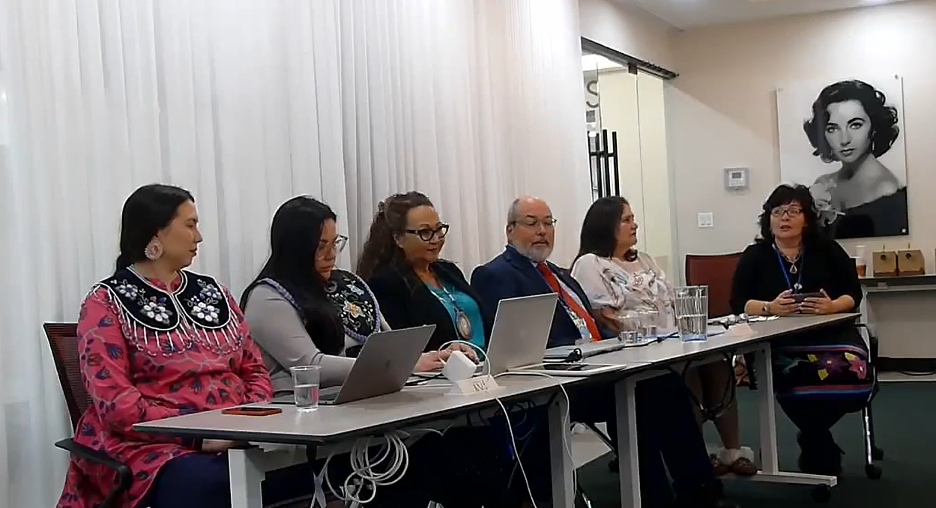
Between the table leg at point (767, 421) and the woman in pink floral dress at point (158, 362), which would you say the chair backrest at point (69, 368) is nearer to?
the woman in pink floral dress at point (158, 362)

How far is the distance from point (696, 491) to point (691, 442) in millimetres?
176

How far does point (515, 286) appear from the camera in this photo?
3.87 meters

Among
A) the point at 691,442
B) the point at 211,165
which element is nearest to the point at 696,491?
the point at 691,442

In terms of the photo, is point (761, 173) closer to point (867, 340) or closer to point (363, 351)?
point (867, 340)

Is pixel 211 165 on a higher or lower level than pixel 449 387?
higher

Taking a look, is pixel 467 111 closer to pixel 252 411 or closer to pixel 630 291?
pixel 630 291

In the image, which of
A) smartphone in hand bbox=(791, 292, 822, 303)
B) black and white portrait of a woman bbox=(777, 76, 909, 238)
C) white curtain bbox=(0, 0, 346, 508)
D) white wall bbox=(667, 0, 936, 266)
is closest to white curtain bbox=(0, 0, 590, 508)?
white curtain bbox=(0, 0, 346, 508)

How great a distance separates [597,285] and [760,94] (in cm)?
388

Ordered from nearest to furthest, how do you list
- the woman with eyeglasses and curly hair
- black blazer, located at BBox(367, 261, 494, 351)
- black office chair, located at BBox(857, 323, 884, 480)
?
the woman with eyeglasses and curly hair, black blazer, located at BBox(367, 261, 494, 351), black office chair, located at BBox(857, 323, 884, 480)

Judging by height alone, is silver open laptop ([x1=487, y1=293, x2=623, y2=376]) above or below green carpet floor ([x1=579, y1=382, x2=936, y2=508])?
above

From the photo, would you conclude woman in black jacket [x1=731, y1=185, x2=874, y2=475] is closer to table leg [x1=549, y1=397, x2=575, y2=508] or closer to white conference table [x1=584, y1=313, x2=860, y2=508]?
white conference table [x1=584, y1=313, x2=860, y2=508]

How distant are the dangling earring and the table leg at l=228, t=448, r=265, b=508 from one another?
81cm

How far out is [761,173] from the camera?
25.1 feet

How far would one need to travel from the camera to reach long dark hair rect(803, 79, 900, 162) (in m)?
7.22
